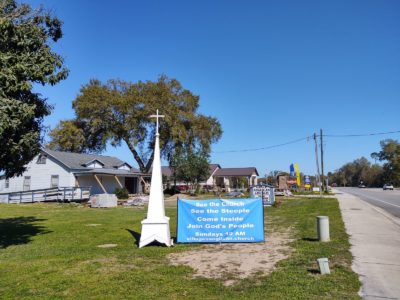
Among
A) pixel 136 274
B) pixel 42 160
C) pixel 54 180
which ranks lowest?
pixel 136 274

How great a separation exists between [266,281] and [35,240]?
841 cm

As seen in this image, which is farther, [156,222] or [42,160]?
[42,160]

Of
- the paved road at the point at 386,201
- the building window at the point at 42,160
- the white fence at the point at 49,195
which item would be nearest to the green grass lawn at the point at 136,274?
the paved road at the point at 386,201

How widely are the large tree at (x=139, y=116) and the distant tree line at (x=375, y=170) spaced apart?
8092 cm

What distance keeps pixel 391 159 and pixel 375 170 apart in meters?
17.2

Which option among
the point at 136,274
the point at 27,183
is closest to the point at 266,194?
the point at 136,274

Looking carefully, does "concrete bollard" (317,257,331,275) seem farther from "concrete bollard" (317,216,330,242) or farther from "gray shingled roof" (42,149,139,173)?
"gray shingled roof" (42,149,139,173)

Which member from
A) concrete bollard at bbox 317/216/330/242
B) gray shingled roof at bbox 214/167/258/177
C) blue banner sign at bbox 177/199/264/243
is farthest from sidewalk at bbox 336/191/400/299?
gray shingled roof at bbox 214/167/258/177

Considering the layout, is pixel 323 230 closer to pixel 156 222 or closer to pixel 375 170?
pixel 156 222

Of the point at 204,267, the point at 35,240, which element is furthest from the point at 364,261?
the point at 35,240

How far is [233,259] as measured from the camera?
9.05 meters

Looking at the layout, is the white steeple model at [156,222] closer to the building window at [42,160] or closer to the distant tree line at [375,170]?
the building window at [42,160]

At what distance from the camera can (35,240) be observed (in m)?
12.7

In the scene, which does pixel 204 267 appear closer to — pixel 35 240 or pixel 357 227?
pixel 35 240
